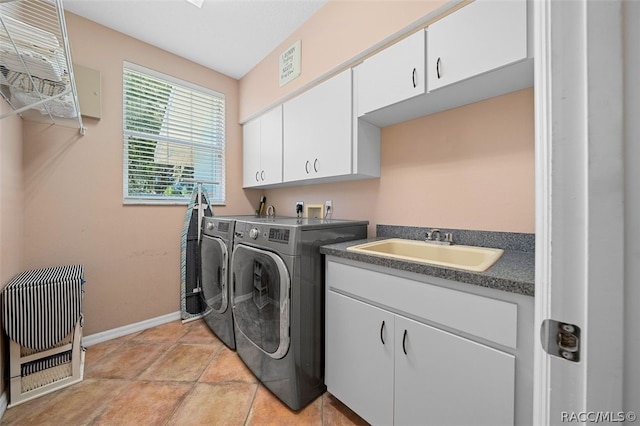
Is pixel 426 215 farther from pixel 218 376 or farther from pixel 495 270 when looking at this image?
pixel 218 376

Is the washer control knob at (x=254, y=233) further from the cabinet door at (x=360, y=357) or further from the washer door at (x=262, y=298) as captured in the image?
the cabinet door at (x=360, y=357)

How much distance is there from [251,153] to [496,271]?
2.48 m

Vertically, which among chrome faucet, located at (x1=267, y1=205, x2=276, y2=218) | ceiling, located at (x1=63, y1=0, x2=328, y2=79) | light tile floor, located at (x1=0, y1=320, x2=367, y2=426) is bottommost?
light tile floor, located at (x1=0, y1=320, x2=367, y2=426)

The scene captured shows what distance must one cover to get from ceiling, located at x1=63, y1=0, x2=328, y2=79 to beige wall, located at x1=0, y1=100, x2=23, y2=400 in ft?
3.51

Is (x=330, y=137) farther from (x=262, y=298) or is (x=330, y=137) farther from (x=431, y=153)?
(x=262, y=298)

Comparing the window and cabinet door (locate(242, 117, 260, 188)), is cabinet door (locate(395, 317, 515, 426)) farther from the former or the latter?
the window

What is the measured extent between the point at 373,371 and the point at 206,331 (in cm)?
175

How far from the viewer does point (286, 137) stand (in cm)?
221

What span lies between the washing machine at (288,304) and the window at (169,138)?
133 centimetres

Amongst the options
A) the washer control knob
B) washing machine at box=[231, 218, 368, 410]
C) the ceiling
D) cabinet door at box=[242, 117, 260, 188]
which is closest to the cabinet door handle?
washing machine at box=[231, 218, 368, 410]

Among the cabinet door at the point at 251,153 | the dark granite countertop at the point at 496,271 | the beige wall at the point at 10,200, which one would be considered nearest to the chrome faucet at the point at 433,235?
the dark granite countertop at the point at 496,271

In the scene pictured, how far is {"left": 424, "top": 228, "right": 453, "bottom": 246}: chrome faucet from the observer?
58.2 inches

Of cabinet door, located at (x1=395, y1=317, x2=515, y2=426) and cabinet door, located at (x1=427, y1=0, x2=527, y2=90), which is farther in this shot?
cabinet door, located at (x1=427, y1=0, x2=527, y2=90)

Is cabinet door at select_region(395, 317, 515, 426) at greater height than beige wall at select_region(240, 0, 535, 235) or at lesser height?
lesser
